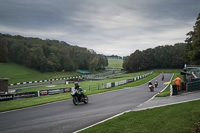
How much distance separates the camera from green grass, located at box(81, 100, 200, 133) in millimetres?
7328

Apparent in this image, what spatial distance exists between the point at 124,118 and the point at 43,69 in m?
85.5

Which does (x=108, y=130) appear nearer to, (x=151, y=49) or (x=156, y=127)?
(x=156, y=127)

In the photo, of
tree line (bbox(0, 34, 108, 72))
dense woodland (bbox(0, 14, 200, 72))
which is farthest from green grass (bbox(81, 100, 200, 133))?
tree line (bbox(0, 34, 108, 72))

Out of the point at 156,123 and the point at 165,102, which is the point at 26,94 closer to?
the point at 165,102

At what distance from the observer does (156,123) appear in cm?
812

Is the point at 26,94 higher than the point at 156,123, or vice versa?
the point at 156,123

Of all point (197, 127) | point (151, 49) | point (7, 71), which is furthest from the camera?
point (151, 49)

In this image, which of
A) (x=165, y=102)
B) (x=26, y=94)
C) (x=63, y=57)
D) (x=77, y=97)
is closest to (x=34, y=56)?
(x=63, y=57)

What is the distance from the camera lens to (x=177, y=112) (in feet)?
31.6

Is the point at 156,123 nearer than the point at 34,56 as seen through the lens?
Yes

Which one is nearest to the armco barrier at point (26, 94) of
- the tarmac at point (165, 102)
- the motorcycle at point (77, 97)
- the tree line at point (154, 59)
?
the motorcycle at point (77, 97)

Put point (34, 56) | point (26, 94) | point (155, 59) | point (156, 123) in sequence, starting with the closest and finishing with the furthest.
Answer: point (156, 123), point (26, 94), point (34, 56), point (155, 59)

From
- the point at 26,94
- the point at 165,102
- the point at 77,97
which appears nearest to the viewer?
the point at 165,102

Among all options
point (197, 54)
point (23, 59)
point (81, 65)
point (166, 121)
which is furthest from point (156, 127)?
point (81, 65)
